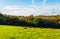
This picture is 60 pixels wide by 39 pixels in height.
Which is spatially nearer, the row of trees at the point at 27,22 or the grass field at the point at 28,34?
the grass field at the point at 28,34

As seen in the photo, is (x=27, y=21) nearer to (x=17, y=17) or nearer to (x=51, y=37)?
(x=17, y=17)

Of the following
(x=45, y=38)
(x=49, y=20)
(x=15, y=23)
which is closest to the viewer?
(x=45, y=38)

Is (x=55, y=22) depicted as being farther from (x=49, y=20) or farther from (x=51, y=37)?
(x=51, y=37)

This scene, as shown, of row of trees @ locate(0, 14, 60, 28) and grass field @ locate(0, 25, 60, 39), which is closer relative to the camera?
grass field @ locate(0, 25, 60, 39)

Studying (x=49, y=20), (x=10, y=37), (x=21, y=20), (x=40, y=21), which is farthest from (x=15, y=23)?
(x=10, y=37)

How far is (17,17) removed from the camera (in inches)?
2463

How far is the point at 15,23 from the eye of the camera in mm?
57531

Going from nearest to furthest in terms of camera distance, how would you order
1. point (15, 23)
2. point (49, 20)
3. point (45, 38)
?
1. point (45, 38)
2. point (15, 23)
3. point (49, 20)

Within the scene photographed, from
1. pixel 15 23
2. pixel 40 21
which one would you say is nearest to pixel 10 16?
pixel 15 23

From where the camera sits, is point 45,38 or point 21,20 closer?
point 45,38

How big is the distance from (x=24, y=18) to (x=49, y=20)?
809cm

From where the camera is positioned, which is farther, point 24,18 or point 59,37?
point 24,18

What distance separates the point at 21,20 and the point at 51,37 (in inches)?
1208

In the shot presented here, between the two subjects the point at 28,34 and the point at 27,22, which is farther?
the point at 27,22
